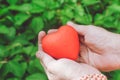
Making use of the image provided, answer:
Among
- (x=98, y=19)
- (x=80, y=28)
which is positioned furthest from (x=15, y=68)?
(x=98, y=19)

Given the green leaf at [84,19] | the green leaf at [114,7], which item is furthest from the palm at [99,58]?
the green leaf at [114,7]

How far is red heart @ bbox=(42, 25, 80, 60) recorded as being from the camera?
369 cm

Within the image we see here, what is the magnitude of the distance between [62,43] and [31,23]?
0.38 meters

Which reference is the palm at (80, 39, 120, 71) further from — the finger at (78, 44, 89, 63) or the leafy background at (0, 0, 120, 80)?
the leafy background at (0, 0, 120, 80)

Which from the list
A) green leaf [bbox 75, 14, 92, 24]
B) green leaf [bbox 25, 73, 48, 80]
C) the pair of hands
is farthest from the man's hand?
green leaf [bbox 25, 73, 48, 80]

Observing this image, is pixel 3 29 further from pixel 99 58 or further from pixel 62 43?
pixel 99 58

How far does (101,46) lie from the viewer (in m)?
3.78

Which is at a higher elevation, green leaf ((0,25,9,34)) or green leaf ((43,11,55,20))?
green leaf ((43,11,55,20))

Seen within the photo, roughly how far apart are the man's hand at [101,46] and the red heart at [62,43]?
76 mm

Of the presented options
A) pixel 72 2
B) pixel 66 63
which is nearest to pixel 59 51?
pixel 66 63

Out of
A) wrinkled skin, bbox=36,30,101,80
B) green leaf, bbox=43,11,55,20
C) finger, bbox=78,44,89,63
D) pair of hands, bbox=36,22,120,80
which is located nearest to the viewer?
wrinkled skin, bbox=36,30,101,80

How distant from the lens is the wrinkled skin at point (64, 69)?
361 cm

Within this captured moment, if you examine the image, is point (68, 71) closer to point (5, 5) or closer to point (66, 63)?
point (66, 63)

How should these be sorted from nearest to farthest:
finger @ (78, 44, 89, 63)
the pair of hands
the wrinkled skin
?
the wrinkled skin, the pair of hands, finger @ (78, 44, 89, 63)
